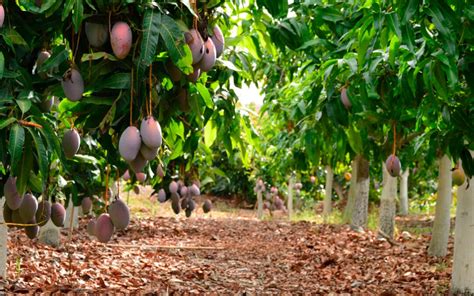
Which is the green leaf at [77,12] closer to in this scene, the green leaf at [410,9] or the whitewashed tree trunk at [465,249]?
the green leaf at [410,9]

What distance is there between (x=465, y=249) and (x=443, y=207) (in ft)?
5.85

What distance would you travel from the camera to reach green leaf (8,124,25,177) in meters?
1.48

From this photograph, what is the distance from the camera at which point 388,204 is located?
644 centimetres

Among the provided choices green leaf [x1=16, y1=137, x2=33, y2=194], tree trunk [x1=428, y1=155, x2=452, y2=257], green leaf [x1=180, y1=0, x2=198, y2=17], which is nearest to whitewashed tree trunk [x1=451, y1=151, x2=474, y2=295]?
tree trunk [x1=428, y1=155, x2=452, y2=257]

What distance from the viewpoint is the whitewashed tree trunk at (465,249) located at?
11.4ft

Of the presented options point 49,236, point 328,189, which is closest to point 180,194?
point 49,236

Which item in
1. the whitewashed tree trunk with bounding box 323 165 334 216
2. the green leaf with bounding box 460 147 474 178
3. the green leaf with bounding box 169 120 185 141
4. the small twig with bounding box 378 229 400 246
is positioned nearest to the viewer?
the green leaf with bounding box 169 120 185 141

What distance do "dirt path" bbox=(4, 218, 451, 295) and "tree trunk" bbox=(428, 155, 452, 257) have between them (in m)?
0.19

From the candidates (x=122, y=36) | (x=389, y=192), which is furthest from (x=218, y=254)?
(x=122, y=36)

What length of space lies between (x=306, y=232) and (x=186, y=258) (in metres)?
2.92

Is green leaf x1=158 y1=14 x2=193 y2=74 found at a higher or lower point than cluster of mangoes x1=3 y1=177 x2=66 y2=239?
higher

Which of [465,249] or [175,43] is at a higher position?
[175,43]

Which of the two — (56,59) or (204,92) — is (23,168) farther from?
(204,92)

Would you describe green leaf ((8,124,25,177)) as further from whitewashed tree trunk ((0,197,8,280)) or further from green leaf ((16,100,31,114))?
whitewashed tree trunk ((0,197,8,280))
